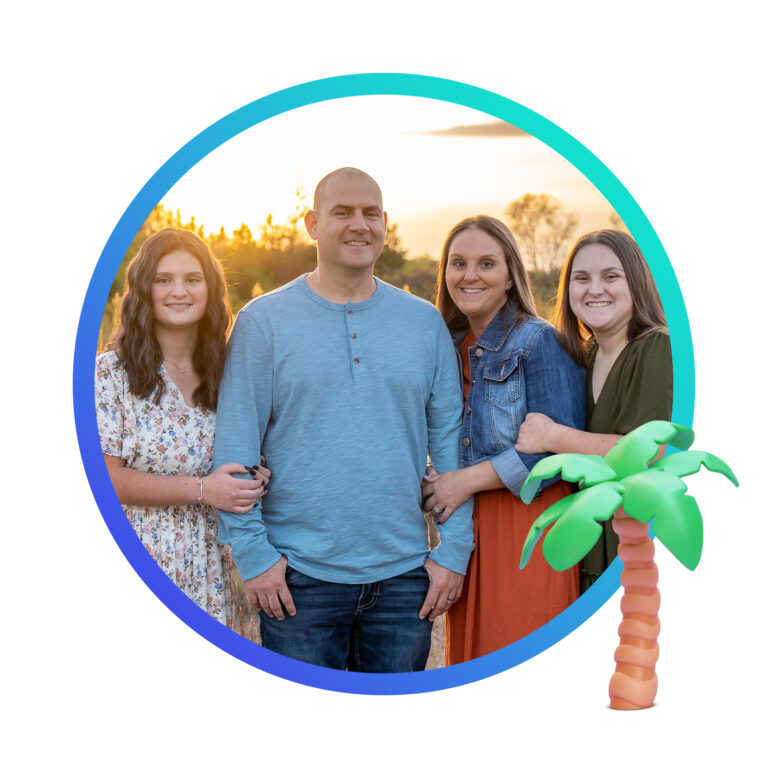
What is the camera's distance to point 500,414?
8.68ft

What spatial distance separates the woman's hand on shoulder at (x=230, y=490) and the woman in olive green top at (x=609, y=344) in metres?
0.79

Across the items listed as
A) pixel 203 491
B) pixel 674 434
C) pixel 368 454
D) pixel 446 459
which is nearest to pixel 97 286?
pixel 203 491

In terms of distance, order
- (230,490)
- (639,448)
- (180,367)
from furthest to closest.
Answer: (180,367) → (230,490) → (639,448)

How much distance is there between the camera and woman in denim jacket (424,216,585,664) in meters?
2.63

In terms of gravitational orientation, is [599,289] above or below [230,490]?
above

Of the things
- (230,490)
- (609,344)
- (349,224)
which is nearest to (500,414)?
(609,344)

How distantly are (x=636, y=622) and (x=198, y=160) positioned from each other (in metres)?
1.80

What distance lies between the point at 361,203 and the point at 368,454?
723mm

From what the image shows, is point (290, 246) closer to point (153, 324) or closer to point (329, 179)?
point (329, 179)

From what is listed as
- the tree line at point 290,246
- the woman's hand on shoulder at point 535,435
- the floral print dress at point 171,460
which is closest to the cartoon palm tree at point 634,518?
the woman's hand on shoulder at point 535,435

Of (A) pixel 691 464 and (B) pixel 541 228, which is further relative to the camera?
(B) pixel 541 228

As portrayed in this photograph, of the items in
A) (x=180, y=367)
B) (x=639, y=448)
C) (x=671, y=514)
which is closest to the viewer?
(x=671, y=514)

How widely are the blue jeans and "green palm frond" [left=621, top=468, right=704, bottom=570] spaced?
2.59 feet

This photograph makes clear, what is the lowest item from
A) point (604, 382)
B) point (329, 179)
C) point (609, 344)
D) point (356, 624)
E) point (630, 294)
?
point (356, 624)
